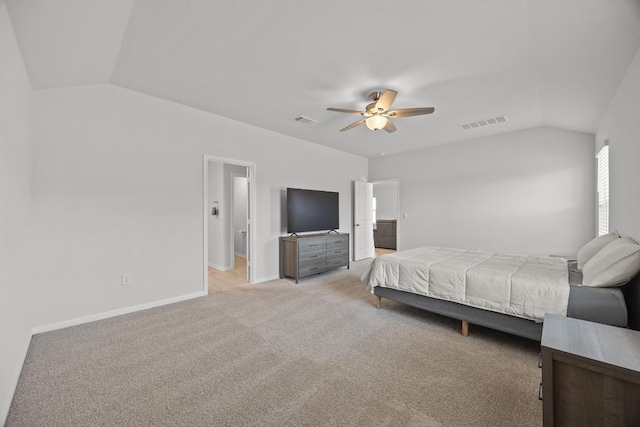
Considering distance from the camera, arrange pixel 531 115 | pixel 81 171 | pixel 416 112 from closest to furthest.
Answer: pixel 81 171
pixel 416 112
pixel 531 115

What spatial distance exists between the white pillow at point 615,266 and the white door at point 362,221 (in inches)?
176

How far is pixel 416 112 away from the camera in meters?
3.08

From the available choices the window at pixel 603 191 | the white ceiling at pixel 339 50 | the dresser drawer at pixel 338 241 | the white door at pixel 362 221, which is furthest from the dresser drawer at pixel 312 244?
the window at pixel 603 191

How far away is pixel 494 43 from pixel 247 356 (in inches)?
131

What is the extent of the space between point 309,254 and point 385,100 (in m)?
2.84

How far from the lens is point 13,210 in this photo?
1.88m

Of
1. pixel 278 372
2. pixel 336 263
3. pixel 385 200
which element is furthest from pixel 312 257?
pixel 385 200

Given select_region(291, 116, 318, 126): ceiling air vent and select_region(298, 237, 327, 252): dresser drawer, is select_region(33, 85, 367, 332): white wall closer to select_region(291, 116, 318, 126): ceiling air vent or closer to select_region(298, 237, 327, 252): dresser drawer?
select_region(291, 116, 318, 126): ceiling air vent

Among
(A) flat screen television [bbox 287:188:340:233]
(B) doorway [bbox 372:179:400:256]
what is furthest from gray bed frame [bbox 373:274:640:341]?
(B) doorway [bbox 372:179:400:256]

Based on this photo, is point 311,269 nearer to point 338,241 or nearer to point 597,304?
point 338,241

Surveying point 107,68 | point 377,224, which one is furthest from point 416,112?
point 377,224

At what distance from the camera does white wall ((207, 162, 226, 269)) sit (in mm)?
5551

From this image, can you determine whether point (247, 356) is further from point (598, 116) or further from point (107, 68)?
point (598, 116)

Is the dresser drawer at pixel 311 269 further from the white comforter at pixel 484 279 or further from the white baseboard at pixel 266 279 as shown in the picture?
the white comforter at pixel 484 279
